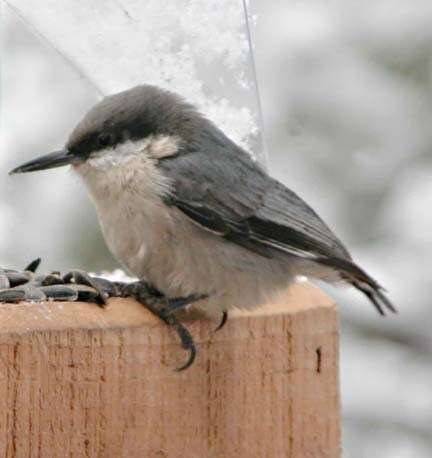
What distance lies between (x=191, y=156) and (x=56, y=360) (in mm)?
712

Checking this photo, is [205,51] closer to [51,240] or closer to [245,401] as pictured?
[245,401]

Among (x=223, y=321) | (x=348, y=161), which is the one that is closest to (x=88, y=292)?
(x=223, y=321)

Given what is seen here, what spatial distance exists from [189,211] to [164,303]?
10.3 inches

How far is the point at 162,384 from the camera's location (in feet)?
9.06

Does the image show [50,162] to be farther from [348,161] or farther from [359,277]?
[348,161]

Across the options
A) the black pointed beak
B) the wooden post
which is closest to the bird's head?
the black pointed beak

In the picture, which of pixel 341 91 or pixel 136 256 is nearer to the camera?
pixel 136 256

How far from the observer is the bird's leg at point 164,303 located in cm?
280

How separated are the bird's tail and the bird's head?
0.41 metres

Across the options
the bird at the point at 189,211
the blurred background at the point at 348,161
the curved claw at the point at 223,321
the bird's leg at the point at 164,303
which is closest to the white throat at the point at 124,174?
the bird at the point at 189,211

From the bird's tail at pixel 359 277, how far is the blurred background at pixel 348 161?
4.79 ft

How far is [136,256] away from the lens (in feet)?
10.1

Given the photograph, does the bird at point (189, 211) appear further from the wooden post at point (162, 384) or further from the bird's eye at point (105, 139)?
the wooden post at point (162, 384)

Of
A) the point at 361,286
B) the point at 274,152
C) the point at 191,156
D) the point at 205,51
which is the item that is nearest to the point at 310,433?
the point at 361,286
